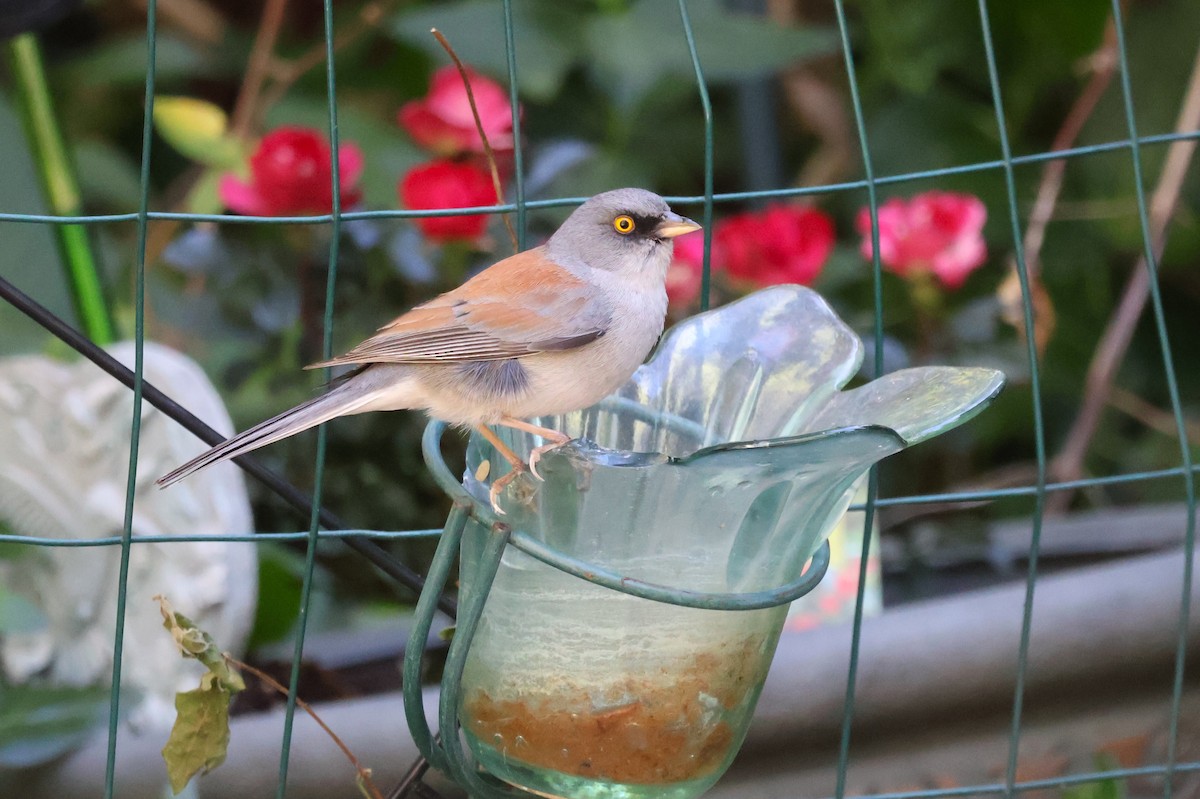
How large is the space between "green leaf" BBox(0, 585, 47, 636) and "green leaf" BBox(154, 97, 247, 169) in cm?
117

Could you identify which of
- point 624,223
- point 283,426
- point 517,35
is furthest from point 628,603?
point 517,35

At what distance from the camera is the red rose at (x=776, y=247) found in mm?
2955

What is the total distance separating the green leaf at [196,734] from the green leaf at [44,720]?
0.59 meters

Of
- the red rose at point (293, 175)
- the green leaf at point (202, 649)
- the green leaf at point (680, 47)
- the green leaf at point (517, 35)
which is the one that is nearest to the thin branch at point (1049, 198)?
the green leaf at point (680, 47)

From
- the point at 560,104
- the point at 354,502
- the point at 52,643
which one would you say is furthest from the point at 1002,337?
the point at 52,643

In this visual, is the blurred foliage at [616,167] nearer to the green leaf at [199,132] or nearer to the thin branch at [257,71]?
the thin branch at [257,71]

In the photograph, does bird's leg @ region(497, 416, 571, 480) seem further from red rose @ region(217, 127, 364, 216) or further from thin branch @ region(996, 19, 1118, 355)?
thin branch @ region(996, 19, 1118, 355)

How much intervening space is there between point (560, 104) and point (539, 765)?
3.27m

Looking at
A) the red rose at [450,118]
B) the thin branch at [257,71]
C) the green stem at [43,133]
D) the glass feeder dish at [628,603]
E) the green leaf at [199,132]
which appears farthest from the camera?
the thin branch at [257,71]

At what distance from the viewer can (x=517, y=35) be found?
3.71 metres

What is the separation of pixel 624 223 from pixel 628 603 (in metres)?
0.80

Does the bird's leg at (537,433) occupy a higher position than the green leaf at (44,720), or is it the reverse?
the bird's leg at (537,433)

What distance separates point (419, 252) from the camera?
294cm

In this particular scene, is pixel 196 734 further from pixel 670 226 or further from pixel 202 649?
pixel 670 226
